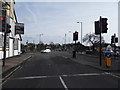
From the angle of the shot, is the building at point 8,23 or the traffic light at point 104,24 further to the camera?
the building at point 8,23

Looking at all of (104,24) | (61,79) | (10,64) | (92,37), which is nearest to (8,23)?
(10,64)

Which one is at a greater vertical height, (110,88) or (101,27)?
(101,27)

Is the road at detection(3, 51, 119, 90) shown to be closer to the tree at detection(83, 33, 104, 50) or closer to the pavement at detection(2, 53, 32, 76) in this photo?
the pavement at detection(2, 53, 32, 76)

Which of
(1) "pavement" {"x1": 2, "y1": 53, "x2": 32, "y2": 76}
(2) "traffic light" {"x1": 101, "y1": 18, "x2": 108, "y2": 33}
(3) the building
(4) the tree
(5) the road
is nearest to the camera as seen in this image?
(5) the road

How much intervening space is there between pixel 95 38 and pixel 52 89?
357 feet

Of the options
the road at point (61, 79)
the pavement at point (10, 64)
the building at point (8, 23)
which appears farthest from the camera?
the building at point (8, 23)

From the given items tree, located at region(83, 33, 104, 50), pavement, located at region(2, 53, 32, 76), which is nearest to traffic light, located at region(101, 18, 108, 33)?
pavement, located at region(2, 53, 32, 76)

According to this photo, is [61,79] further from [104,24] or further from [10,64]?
[10,64]

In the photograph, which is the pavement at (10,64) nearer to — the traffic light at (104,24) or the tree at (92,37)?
the traffic light at (104,24)

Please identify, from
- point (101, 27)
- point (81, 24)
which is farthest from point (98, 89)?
point (81, 24)

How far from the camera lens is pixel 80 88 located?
1020cm

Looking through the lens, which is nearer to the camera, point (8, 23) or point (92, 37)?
point (8, 23)

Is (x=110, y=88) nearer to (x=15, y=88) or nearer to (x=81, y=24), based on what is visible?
(x=15, y=88)

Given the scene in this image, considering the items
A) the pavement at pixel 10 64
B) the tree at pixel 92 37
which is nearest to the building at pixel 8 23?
the pavement at pixel 10 64
